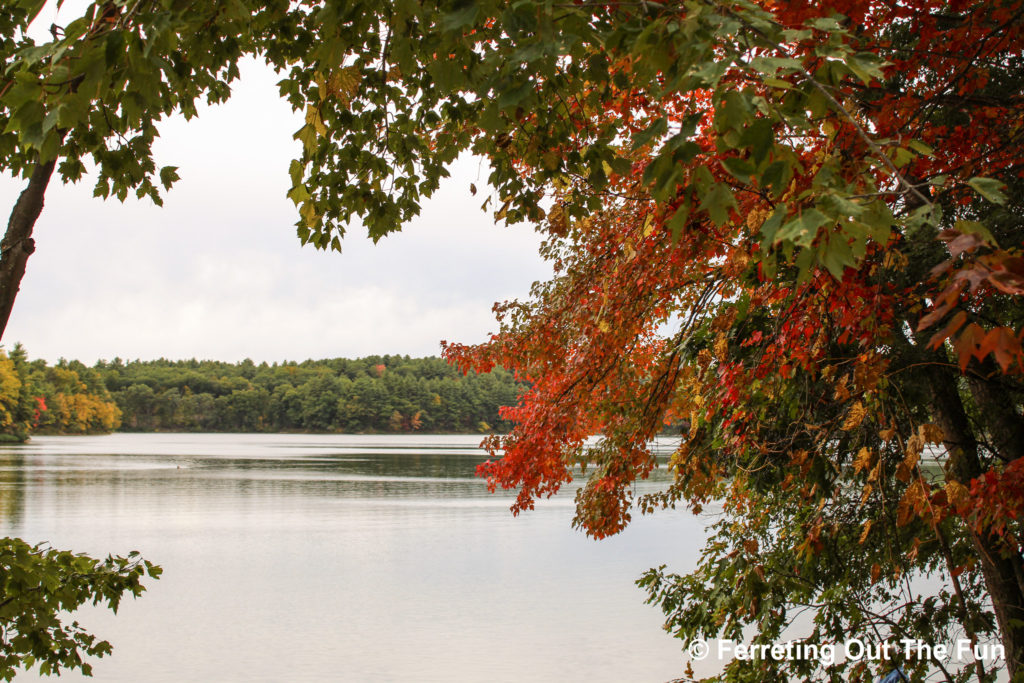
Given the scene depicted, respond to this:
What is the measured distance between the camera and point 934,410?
561cm

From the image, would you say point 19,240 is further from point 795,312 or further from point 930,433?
point 930,433

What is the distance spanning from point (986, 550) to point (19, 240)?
5469 millimetres

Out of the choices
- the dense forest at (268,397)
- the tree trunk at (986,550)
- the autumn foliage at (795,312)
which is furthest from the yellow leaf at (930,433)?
the dense forest at (268,397)

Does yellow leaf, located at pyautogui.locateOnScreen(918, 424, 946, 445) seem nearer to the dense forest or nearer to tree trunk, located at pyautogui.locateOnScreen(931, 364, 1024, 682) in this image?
tree trunk, located at pyautogui.locateOnScreen(931, 364, 1024, 682)

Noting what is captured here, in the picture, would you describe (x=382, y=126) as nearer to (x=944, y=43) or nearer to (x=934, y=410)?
(x=944, y=43)

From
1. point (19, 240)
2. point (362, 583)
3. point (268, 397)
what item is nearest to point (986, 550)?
point (19, 240)

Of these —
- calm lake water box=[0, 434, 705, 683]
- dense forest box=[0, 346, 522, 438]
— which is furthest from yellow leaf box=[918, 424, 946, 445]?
dense forest box=[0, 346, 522, 438]

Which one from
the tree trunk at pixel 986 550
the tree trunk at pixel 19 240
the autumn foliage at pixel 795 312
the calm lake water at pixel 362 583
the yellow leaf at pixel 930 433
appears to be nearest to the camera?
the autumn foliage at pixel 795 312

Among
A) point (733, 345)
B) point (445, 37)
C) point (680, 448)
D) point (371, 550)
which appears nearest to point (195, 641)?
point (371, 550)

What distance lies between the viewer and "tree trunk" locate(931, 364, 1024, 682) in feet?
17.1

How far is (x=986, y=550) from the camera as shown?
505 cm

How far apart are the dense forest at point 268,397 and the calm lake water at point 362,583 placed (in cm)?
5498

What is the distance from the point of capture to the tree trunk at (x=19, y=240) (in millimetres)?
3270

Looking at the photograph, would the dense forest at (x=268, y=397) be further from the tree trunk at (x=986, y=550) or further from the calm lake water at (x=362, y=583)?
the tree trunk at (x=986, y=550)
